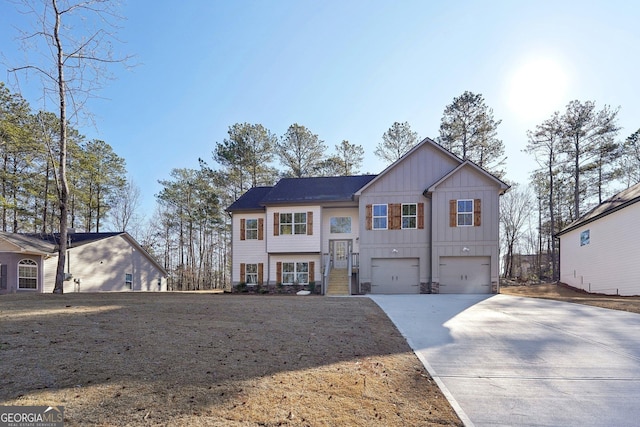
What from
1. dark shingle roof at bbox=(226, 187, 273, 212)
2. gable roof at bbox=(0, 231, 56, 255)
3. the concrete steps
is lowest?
the concrete steps

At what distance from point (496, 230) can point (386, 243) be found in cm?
531

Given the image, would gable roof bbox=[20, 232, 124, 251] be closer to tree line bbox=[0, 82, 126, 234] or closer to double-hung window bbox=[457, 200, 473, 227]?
tree line bbox=[0, 82, 126, 234]

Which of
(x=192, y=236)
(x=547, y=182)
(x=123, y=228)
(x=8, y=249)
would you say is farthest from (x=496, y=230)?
(x=123, y=228)

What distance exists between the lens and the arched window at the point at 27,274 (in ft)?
61.0

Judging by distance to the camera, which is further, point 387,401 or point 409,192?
point 409,192

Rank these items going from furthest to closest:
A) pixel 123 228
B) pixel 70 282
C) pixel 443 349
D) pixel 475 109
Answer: pixel 123 228
pixel 475 109
pixel 70 282
pixel 443 349

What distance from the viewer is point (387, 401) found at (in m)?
3.73

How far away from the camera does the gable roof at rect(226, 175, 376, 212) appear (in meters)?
18.5

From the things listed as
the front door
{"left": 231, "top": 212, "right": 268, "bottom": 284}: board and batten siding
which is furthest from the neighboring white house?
{"left": 231, "top": 212, "right": 268, "bottom": 284}: board and batten siding

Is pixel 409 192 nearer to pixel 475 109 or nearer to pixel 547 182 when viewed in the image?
pixel 475 109

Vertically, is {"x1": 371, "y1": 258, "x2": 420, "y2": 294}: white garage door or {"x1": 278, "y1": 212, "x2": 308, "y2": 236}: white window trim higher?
{"x1": 278, "y1": 212, "x2": 308, "y2": 236}: white window trim

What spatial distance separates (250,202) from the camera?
20484mm

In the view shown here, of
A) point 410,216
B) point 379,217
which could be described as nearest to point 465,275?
point 410,216

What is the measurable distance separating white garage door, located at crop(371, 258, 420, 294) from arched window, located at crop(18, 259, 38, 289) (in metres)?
19.1
